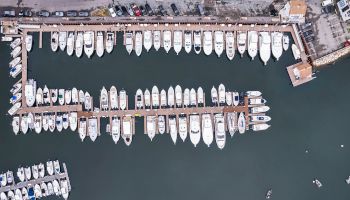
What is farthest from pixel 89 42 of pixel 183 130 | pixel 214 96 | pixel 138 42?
pixel 214 96

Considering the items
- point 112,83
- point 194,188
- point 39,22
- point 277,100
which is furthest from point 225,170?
point 39,22

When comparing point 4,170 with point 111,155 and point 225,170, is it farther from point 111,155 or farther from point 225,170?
point 225,170

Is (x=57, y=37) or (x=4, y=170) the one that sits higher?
(x=57, y=37)

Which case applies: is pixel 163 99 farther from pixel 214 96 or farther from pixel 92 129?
pixel 92 129

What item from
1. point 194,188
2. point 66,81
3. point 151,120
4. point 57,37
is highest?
point 57,37

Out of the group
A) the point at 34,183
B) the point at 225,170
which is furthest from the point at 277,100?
the point at 34,183

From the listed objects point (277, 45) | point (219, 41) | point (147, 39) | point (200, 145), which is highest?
point (147, 39)

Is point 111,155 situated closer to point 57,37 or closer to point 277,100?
point 57,37
